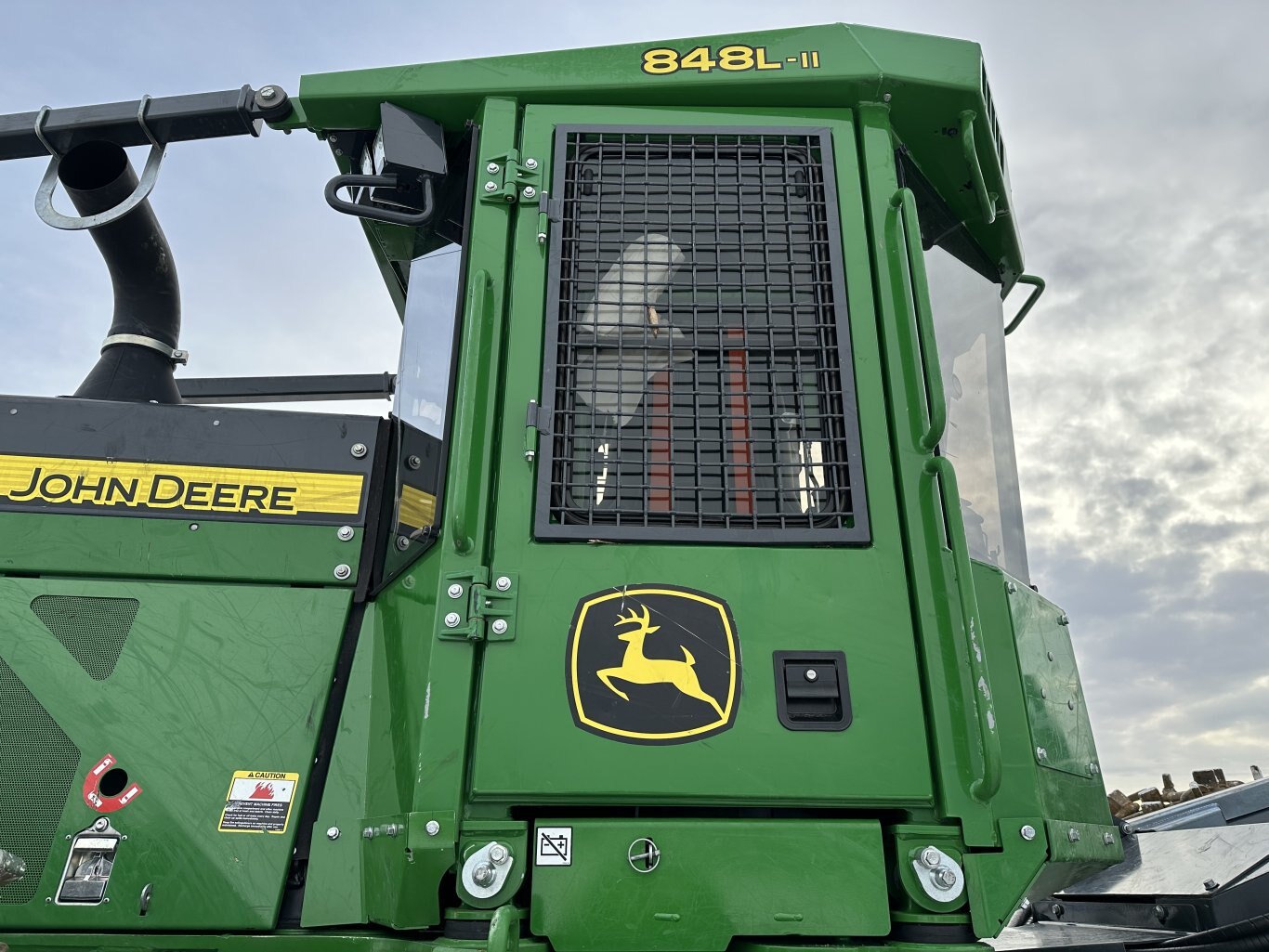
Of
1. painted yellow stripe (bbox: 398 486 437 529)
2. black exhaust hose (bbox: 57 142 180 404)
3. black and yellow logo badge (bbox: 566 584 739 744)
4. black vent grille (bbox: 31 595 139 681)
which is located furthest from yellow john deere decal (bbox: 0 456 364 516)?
black and yellow logo badge (bbox: 566 584 739 744)

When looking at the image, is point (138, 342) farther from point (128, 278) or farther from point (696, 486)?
point (696, 486)

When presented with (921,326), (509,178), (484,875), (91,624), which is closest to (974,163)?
(921,326)

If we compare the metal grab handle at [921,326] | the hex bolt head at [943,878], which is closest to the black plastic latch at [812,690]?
the hex bolt head at [943,878]

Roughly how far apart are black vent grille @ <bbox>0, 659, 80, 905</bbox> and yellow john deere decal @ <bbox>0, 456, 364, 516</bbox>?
558mm

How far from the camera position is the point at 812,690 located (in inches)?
90.4

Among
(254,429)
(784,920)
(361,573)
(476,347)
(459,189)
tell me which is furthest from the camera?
(459,189)

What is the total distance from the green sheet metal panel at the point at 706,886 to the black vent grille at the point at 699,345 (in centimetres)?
71

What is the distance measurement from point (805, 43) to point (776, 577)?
5.83 ft

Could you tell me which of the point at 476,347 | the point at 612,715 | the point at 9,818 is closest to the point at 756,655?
the point at 612,715

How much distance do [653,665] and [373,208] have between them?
1740mm

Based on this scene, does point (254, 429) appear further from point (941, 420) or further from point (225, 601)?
point (941, 420)

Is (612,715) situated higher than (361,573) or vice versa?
(361,573)

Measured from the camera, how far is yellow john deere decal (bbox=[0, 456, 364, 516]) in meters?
2.83

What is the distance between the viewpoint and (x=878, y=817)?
2.26 m
